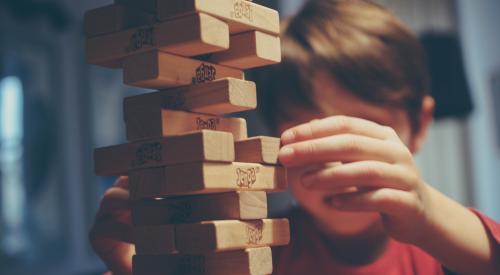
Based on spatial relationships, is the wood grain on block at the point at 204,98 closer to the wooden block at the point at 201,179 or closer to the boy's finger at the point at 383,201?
the wooden block at the point at 201,179

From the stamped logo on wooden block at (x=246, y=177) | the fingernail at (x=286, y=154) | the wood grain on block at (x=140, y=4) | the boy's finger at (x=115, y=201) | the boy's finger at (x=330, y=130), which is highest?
the wood grain on block at (x=140, y=4)

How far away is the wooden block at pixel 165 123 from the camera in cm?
60

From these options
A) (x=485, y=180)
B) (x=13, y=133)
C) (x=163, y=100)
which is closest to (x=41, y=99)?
(x=13, y=133)

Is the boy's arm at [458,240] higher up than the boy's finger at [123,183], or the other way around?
the boy's finger at [123,183]

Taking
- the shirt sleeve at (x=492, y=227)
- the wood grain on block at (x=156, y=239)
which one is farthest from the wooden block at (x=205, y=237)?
the shirt sleeve at (x=492, y=227)

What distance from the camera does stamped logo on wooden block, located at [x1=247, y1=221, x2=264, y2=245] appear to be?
0.62 m

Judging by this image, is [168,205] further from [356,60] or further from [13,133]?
[13,133]

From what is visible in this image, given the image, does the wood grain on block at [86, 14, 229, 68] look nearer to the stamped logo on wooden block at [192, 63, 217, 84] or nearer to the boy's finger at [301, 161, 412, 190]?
the stamped logo on wooden block at [192, 63, 217, 84]

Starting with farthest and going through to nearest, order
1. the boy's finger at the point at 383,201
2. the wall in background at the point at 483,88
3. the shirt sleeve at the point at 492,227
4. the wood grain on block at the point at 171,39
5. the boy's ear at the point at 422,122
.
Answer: the wall in background at the point at 483,88 → the boy's ear at the point at 422,122 → the shirt sleeve at the point at 492,227 → the boy's finger at the point at 383,201 → the wood grain on block at the point at 171,39

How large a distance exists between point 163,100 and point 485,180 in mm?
3858

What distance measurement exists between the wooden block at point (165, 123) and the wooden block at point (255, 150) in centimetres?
3

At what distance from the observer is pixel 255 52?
2.08 ft

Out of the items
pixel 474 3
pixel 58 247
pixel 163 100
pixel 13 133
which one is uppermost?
pixel 474 3

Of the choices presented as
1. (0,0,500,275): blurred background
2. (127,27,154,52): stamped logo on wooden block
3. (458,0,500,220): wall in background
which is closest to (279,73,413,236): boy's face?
(127,27,154,52): stamped logo on wooden block
